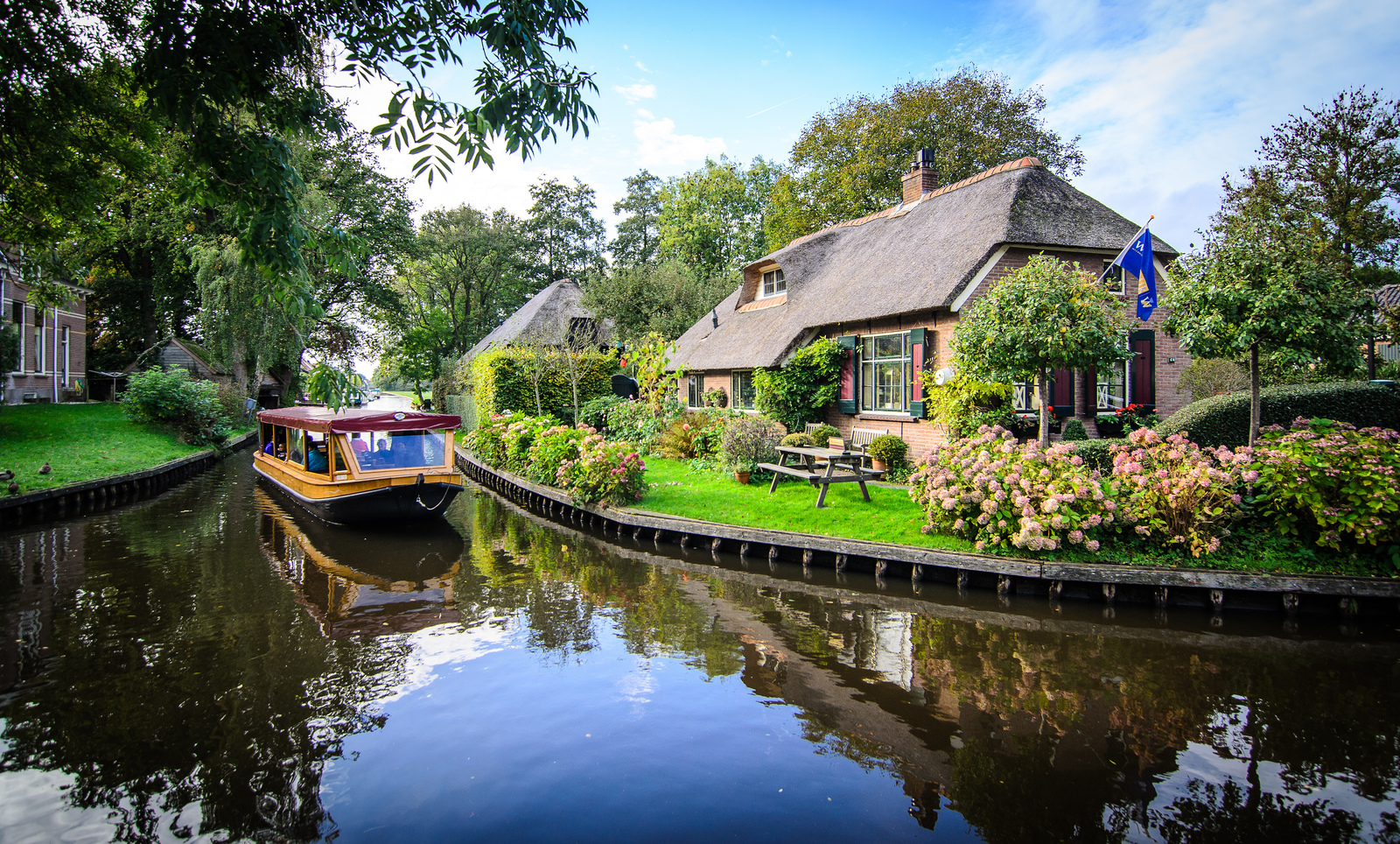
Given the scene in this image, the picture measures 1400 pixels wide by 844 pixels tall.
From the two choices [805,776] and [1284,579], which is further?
[1284,579]

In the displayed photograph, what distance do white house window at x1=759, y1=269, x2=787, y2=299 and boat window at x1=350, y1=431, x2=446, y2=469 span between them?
11.5 metres

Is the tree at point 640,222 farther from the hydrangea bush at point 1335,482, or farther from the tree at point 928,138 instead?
the hydrangea bush at point 1335,482

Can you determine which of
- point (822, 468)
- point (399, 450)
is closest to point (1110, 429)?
point (822, 468)

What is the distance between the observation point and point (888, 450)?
42.2ft

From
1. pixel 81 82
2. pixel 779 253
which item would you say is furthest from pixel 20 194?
pixel 779 253

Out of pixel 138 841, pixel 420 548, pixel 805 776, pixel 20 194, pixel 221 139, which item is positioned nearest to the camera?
pixel 138 841

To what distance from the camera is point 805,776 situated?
4.49 meters

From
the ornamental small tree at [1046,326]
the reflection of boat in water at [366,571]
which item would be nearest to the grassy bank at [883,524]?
the ornamental small tree at [1046,326]

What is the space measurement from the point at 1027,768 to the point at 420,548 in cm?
968

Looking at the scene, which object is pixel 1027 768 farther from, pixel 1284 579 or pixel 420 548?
pixel 420 548

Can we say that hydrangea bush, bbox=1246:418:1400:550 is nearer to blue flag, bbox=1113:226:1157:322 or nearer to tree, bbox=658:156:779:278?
blue flag, bbox=1113:226:1157:322

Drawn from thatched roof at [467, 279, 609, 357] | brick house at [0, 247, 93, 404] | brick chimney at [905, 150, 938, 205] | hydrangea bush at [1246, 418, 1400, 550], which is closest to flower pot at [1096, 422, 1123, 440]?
hydrangea bush at [1246, 418, 1400, 550]

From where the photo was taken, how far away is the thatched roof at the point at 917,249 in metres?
13.2

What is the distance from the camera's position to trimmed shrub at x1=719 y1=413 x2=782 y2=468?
13875mm
